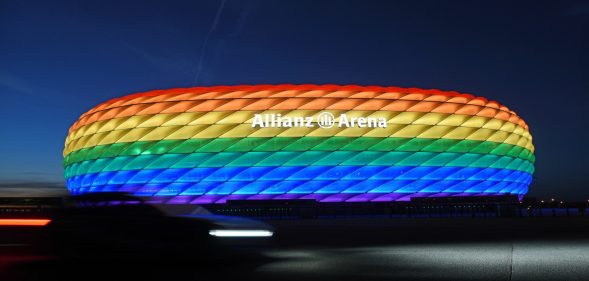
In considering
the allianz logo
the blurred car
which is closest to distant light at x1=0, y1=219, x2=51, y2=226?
the blurred car

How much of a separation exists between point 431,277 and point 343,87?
37.0 meters

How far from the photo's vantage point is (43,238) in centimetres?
954

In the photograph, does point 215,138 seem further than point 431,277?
Yes

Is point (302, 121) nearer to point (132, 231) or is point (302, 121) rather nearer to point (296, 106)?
point (296, 106)

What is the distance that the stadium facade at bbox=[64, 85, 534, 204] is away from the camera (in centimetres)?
4331

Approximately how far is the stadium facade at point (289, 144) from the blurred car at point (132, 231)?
33504 millimetres

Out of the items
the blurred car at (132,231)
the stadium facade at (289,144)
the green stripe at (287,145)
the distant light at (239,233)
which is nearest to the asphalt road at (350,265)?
the blurred car at (132,231)

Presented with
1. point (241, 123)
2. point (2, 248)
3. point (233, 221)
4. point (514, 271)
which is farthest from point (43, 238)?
point (241, 123)

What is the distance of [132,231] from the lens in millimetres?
9086

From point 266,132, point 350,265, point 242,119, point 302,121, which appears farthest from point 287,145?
point 350,265

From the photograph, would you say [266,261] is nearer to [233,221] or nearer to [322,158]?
[233,221]

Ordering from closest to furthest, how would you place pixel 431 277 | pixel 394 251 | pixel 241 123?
pixel 431 277 → pixel 394 251 → pixel 241 123

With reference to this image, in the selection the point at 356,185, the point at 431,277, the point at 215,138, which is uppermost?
the point at 215,138

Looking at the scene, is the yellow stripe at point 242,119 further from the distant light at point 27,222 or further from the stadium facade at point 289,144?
the distant light at point 27,222
